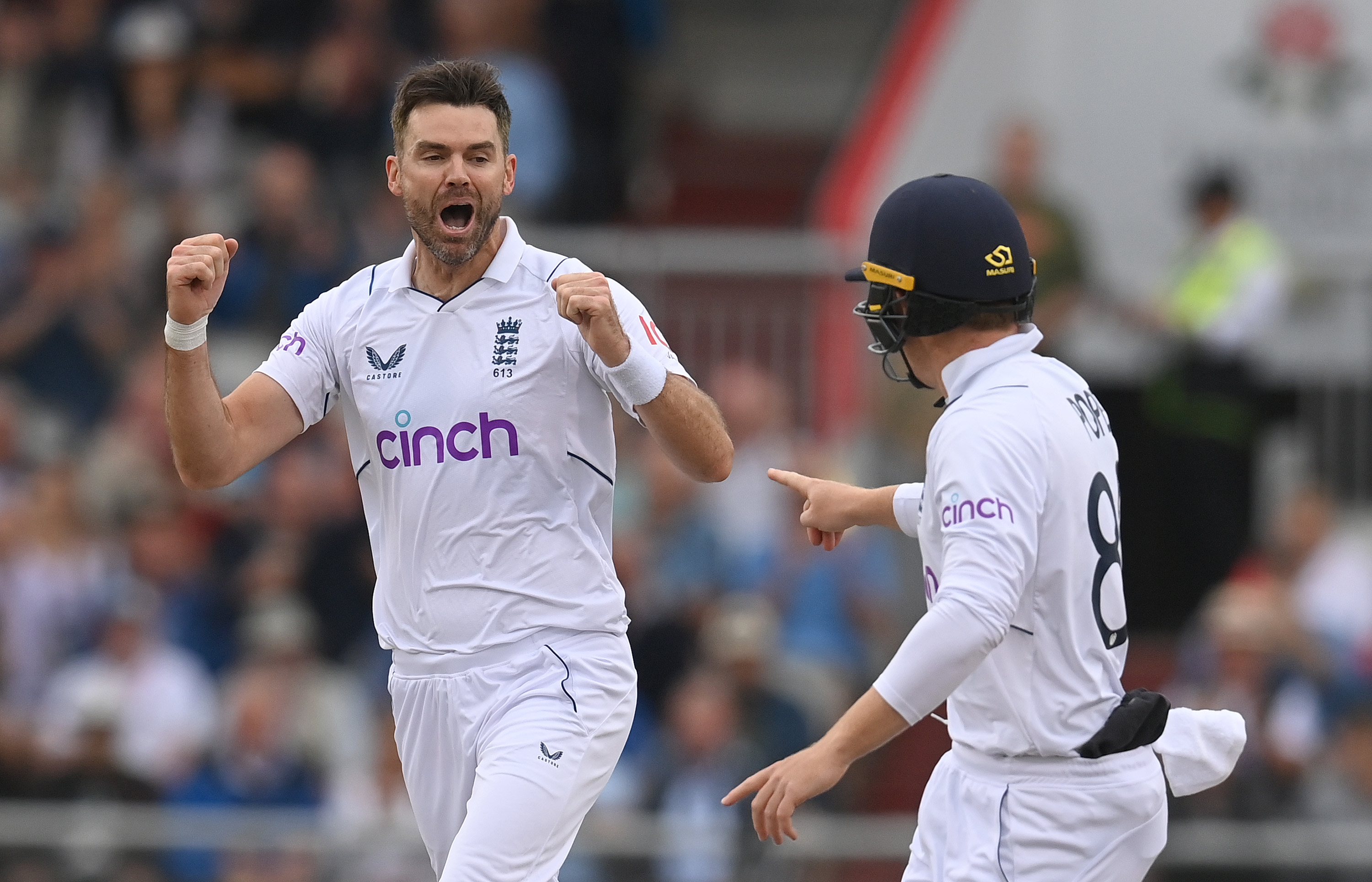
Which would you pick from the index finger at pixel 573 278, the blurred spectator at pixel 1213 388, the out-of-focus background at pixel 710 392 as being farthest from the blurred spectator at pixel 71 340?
the index finger at pixel 573 278

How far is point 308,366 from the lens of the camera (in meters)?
6.05

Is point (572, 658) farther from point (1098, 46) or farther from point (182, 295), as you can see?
point (1098, 46)

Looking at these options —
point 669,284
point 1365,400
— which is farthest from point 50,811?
point 1365,400

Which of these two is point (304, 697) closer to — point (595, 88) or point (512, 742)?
point (595, 88)

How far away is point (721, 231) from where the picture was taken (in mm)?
14984

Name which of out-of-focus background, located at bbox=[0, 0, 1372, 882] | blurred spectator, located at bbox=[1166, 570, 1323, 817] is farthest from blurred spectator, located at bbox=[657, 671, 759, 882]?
blurred spectator, located at bbox=[1166, 570, 1323, 817]

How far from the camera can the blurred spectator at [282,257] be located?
12.8 metres

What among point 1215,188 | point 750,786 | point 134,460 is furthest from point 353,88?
point 750,786

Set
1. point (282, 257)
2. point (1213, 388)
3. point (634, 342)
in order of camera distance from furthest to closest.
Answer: point (282, 257) < point (1213, 388) < point (634, 342)

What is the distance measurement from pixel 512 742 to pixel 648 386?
103 centimetres

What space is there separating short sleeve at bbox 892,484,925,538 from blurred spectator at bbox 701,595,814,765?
5098 millimetres

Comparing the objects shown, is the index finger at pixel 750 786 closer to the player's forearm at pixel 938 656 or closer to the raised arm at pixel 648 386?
the player's forearm at pixel 938 656

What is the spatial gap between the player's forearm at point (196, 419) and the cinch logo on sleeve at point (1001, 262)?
2130 mm

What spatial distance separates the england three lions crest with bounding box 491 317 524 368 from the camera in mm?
5855
